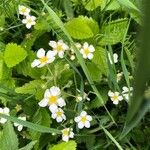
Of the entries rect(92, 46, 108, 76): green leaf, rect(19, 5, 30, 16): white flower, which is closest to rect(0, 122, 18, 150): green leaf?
rect(92, 46, 108, 76): green leaf

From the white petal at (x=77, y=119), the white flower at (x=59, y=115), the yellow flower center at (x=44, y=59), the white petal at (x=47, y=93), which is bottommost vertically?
the white petal at (x=77, y=119)

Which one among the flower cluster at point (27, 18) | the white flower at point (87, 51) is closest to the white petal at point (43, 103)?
the white flower at point (87, 51)

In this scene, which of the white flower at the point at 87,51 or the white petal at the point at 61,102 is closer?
the white petal at the point at 61,102

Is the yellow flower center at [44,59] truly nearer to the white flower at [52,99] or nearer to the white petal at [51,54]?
the white petal at [51,54]

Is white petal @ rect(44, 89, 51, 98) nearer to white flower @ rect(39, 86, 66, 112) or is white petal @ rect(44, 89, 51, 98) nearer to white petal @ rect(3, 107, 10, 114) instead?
white flower @ rect(39, 86, 66, 112)

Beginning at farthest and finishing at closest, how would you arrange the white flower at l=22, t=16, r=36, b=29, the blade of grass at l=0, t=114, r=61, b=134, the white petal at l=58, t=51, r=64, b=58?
1. the white flower at l=22, t=16, r=36, b=29
2. the white petal at l=58, t=51, r=64, b=58
3. the blade of grass at l=0, t=114, r=61, b=134

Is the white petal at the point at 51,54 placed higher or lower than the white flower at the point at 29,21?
lower

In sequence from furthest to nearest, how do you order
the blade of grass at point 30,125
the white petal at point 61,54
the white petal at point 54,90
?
the white petal at point 61,54 < the white petal at point 54,90 < the blade of grass at point 30,125

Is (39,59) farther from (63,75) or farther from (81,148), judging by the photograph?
(81,148)
